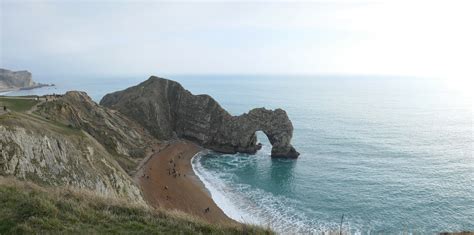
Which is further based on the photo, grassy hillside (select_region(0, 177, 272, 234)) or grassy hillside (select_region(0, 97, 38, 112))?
grassy hillside (select_region(0, 97, 38, 112))

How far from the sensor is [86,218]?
12.1 meters

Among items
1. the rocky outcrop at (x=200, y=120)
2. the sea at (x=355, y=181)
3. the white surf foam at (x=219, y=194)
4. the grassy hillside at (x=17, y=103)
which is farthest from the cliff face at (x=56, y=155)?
the rocky outcrop at (x=200, y=120)

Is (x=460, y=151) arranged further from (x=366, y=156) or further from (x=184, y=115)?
(x=184, y=115)

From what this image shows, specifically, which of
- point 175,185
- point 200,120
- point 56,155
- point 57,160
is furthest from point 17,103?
point 200,120

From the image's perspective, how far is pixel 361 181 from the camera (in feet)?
181

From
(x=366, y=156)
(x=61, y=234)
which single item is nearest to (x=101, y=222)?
(x=61, y=234)

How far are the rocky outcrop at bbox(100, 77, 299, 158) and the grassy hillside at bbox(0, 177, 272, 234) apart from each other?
196ft

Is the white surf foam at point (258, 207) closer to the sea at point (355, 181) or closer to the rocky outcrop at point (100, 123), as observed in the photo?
the sea at point (355, 181)

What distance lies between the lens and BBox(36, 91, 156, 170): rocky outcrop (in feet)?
182

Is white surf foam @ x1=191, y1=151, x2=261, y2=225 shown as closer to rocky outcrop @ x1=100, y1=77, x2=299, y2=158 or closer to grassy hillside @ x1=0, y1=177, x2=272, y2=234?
rocky outcrop @ x1=100, y1=77, x2=299, y2=158

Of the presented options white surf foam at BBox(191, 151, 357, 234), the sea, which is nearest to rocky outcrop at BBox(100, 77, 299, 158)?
the sea

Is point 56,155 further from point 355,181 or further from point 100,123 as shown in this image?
point 355,181

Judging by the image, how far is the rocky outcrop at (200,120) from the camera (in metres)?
75.1

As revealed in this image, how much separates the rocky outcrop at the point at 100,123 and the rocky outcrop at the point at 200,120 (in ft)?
28.5
